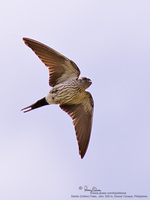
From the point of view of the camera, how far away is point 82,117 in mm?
7746

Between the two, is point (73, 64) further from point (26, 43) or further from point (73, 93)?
point (26, 43)

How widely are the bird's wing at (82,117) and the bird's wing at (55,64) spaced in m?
0.64

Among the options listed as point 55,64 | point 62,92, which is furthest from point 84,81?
point 55,64

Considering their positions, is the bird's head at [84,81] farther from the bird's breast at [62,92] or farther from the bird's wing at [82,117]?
the bird's wing at [82,117]

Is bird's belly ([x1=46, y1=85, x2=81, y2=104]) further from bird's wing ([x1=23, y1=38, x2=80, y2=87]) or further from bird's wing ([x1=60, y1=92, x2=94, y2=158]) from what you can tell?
bird's wing ([x1=60, y1=92, x2=94, y2=158])

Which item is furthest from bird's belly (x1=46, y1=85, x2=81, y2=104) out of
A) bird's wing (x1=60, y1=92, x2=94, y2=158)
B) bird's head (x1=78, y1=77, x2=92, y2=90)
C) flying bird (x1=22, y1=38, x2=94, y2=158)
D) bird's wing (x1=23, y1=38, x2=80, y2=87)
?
bird's wing (x1=60, y1=92, x2=94, y2=158)

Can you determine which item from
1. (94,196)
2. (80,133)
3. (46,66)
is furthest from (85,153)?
(46,66)

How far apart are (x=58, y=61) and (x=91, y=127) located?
1825 millimetres

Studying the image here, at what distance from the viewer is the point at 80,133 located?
758cm

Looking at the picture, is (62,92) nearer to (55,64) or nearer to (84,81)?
(84,81)

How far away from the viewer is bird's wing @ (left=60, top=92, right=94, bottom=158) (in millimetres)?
7504

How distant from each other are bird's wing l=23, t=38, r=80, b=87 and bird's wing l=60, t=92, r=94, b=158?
64cm

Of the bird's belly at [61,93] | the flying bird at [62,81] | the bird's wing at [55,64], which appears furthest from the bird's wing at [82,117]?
the bird's wing at [55,64]

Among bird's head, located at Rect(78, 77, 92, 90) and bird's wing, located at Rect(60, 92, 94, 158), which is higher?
bird's head, located at Rect(78, 77, 92, 90)
